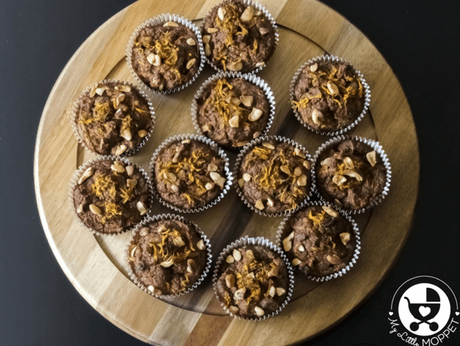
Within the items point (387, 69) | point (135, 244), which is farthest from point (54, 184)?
point (387, 69)

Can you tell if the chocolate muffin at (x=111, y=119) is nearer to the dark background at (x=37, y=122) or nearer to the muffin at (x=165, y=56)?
the muffin at (x=165, y=56)

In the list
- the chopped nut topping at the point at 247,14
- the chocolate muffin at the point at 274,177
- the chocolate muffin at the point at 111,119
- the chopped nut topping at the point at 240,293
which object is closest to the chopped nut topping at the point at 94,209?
the chocolate muffin at the point at 111,119

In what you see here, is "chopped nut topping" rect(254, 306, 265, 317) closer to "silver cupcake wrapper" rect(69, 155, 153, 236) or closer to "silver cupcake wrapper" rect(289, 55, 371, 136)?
"silver cupcake wrapper" rect(69, 155, 153, 236)

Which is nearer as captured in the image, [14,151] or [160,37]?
[160,37]

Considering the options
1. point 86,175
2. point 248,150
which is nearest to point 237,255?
point 248,150

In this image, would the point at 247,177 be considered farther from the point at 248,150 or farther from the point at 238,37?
the point at 238,37

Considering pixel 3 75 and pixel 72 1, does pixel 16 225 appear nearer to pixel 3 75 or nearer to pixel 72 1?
pixel 3 75

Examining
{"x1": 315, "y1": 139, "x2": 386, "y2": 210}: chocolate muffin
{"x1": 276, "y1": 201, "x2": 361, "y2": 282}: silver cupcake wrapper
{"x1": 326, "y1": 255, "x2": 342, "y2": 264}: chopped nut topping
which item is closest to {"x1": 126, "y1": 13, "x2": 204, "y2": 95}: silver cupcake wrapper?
{"x1": 315, "y1": 139, "x2": 386, "y2": 210}: chocolate muffin
